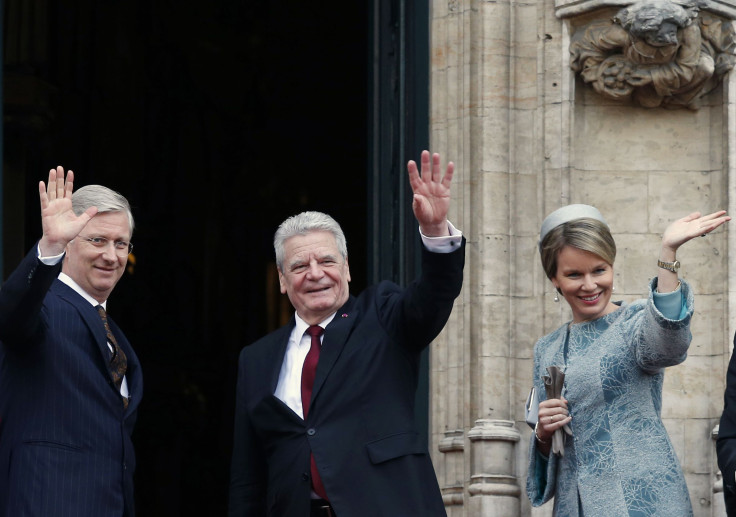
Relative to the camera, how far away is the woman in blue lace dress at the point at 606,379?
228 inches

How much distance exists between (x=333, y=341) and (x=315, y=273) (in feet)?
0.80

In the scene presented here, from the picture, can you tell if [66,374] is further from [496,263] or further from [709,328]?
[709,328]

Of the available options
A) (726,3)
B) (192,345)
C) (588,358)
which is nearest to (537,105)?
(726,3)

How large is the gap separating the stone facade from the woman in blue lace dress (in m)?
1.86

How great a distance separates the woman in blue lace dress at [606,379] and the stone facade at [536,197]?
6.09 feet

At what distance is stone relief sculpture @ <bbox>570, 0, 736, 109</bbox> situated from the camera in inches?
311

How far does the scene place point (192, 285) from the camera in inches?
685

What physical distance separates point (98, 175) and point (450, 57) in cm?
760

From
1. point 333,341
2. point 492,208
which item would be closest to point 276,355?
point 333,341

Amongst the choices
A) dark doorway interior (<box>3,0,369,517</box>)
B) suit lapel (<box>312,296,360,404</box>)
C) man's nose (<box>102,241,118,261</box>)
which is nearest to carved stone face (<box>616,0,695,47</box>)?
suit lapel (<box>312,296,360,404</box>)

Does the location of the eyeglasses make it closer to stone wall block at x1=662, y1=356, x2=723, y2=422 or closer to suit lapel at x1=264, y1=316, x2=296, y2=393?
suit lapel at x1=264, y1=316, x2=296, y2=393

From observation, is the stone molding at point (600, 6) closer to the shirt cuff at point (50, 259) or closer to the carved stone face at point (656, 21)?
the carved stone face at point (656, 21)

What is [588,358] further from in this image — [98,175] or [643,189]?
[98,175]

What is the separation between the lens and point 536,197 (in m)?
8.16
